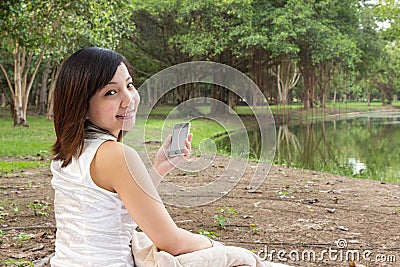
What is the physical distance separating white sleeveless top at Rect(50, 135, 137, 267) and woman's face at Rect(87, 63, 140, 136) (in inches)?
3.2

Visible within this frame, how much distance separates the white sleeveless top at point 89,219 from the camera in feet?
6.57

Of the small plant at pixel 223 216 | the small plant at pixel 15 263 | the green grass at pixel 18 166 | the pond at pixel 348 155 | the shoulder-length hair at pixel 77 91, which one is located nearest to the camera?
the shoulder-length hair at pixel 77 91

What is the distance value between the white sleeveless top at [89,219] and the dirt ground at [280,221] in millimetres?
1098

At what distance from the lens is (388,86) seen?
→ 187 feet

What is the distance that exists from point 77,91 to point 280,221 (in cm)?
337

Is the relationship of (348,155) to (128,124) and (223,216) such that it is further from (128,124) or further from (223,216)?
(128,124)

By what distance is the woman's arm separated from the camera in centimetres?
193

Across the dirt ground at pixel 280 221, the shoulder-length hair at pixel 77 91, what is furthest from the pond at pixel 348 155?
the shoulder-length hair at pixel 77 91

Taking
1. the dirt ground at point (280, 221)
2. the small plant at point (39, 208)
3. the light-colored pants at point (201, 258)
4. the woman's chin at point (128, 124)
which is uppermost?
the woman's chin at point (128, 124)

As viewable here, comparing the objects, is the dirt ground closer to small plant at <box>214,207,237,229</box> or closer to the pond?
small plant at <box>214,207,237,229</box>

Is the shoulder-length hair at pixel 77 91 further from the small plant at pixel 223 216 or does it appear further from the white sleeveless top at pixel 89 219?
the small plant at pixel 223 216

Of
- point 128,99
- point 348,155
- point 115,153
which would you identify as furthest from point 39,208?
point 348,155

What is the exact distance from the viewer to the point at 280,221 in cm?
502

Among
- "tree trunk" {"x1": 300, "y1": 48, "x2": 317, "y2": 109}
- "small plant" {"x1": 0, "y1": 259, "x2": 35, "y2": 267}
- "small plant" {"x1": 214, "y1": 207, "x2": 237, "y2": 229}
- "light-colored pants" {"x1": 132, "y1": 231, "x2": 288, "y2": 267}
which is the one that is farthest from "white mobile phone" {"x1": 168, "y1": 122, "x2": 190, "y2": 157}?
"tree trunk" {"x1": 300, "y1": 48, "x2": 317, "y2": 109}
